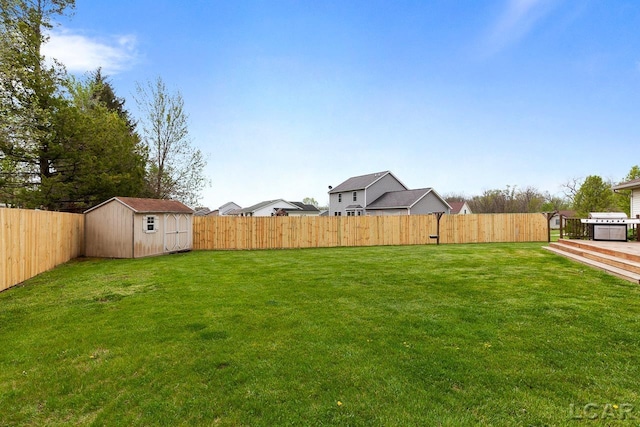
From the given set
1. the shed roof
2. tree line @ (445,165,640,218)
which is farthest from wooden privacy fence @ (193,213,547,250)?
tree line @ (445,165,640,218)

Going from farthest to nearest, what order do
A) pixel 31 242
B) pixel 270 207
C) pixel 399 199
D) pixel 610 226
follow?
pixel 270 207
pixel 399 199
pixel 610 226
pixel 31 242

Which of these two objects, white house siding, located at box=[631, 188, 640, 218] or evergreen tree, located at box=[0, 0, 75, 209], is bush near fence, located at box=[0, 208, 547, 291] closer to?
evergreen tree, located at box=[0, 0, 75, 209]

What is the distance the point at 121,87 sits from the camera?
23.0m

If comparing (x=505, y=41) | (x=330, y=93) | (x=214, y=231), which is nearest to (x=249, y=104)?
(x=330, y=93)

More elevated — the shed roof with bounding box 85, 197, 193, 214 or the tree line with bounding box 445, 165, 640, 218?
the tree line with bounding box 445, 165, 640, 218

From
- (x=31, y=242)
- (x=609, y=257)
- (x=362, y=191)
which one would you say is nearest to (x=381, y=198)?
(x=362, y=191)

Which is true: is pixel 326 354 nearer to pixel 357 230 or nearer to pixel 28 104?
pixel 357 230

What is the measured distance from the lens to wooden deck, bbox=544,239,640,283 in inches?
234

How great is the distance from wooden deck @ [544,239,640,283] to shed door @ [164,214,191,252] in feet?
45.4

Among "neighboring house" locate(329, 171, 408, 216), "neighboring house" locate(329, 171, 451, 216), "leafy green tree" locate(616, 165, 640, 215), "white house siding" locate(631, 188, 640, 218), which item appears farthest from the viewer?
"neighboring house" locate(329, 171, 408, 216)

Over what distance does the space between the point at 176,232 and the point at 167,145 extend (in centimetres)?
886

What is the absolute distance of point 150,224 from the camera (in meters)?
12.1

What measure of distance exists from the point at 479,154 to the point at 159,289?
21150 mm
